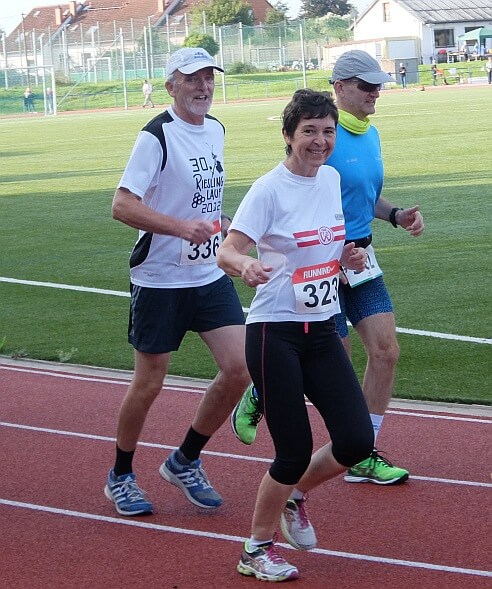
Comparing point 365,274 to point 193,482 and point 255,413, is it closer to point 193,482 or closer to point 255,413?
point 255,413

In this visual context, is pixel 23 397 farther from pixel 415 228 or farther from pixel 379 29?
pixel 379 29

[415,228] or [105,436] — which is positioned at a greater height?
[415,228]

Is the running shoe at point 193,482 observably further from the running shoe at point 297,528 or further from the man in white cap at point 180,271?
the running shoe at point 297,528

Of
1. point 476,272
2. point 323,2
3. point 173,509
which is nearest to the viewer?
point 173,509

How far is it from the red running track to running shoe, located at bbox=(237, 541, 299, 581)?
0.06 meters

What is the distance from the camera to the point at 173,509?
6.10 meters

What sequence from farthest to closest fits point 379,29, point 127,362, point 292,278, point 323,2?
point 323,2
point 379,29
point 127,362
point 292,278

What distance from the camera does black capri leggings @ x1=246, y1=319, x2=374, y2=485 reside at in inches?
192

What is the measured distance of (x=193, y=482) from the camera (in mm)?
6066

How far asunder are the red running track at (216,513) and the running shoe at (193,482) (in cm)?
7

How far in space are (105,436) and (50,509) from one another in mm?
1400

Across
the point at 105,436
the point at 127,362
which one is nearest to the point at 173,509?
the point at 105,436

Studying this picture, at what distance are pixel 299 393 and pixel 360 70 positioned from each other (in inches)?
81.3

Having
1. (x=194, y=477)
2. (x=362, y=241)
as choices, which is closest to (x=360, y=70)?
(x=362, y=241)
